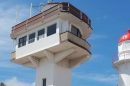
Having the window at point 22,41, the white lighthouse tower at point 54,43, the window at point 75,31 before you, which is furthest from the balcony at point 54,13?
the window at point 75,31

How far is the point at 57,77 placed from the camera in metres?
42.8

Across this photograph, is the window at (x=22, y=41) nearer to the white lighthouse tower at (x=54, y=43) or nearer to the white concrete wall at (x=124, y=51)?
the white lighthouse tower at (x=54, y=43)

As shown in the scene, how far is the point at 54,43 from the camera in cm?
4191

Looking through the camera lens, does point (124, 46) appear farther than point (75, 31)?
Yes

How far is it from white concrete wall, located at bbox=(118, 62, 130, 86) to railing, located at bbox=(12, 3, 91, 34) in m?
6.70

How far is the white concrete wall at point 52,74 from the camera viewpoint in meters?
42.6

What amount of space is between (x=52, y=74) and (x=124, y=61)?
30.2 feet

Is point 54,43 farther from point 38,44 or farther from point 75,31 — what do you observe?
point 75,31

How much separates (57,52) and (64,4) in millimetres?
5543

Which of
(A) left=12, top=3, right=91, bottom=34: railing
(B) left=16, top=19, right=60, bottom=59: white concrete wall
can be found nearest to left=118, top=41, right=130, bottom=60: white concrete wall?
(A) left=12, top=3, right=91, bottom=34: railing

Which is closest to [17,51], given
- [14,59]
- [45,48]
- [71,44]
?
[14,59]

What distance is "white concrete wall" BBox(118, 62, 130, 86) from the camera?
45081 mm

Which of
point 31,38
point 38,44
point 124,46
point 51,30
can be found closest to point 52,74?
point 38,44

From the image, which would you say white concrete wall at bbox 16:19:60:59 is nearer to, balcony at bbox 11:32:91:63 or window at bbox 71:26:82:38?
balcony at bbox 11:32:91:63
